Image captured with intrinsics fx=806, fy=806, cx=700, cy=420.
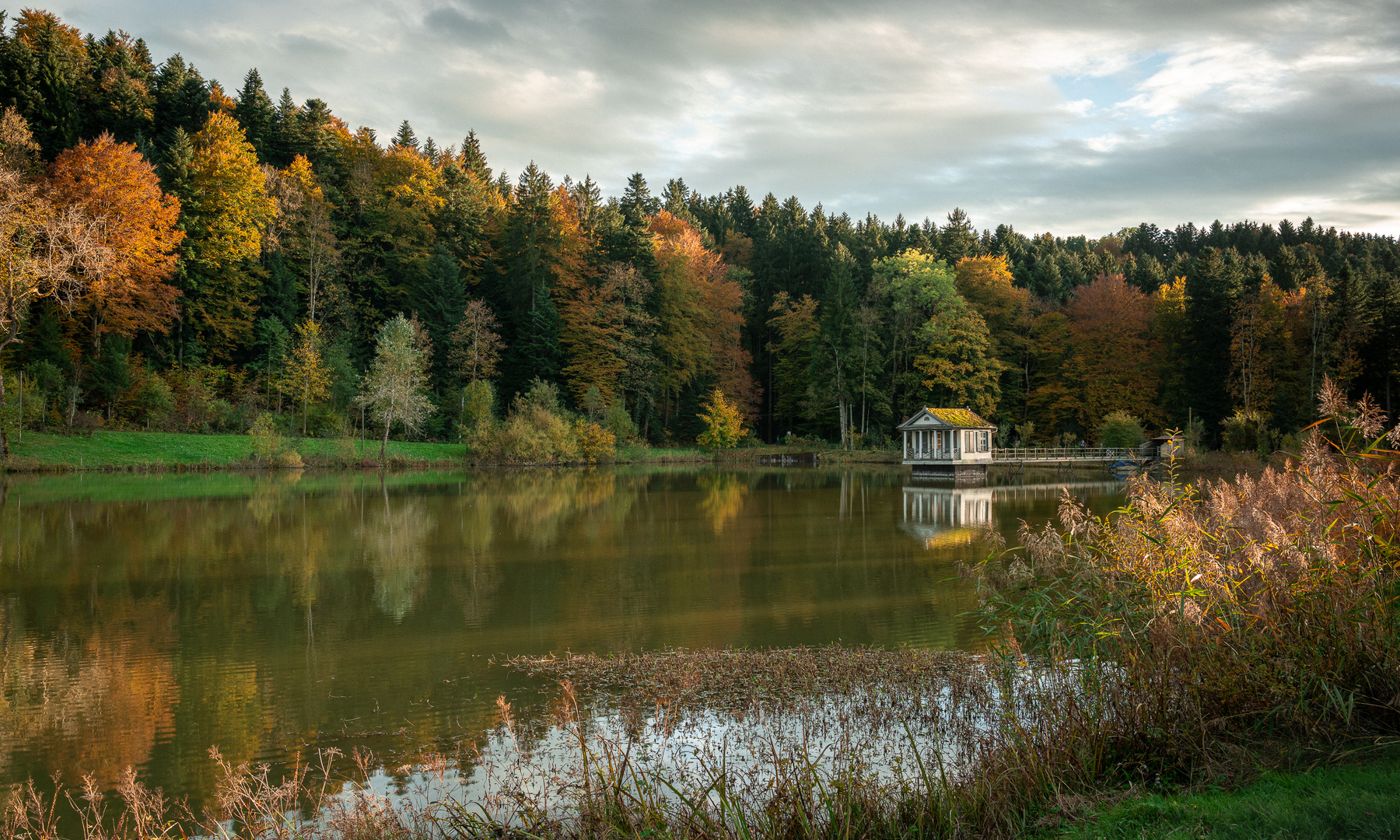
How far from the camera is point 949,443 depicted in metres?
37.1

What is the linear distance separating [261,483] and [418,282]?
75.5ft

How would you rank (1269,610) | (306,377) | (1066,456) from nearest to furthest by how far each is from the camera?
(1269,610) → (306,377) → (1066,456)

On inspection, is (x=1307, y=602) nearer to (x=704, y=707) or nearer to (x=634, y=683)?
(x=704, y=707)

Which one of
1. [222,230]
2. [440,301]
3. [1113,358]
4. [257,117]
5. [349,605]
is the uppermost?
[257,117]

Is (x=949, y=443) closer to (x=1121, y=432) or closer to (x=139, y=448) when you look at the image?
(x=1121, y=432)

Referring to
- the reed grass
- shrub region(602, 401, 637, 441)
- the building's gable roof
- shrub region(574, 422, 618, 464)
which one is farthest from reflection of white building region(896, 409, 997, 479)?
the reed grass

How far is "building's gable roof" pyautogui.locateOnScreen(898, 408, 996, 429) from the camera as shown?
122ft

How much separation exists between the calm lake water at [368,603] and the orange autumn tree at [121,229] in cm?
1382

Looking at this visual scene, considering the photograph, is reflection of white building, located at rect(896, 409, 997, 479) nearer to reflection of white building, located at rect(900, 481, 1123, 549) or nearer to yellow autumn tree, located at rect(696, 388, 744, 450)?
reflection of white building, located at rect(900, 481, 1123, 549)

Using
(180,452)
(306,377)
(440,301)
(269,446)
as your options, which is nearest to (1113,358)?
(440,301)

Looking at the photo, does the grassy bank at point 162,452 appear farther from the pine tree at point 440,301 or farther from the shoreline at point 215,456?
the pine tree at point 440,301

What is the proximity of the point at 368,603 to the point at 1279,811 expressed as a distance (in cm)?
1021

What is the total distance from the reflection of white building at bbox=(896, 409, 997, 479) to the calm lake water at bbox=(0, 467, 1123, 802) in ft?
41.9

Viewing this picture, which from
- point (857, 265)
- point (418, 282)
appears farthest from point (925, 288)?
point (418, 282)
